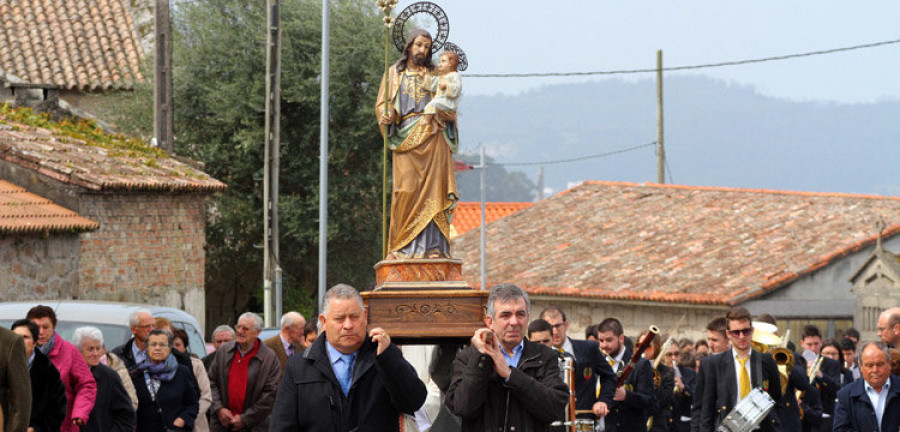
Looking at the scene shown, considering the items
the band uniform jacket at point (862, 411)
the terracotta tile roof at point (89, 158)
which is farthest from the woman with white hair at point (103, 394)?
the terracotta tile roof at point (89, 158)

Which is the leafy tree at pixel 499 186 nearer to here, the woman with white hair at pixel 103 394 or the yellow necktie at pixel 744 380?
the woman with white hair at pixel 103 394

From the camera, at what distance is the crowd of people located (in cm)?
762

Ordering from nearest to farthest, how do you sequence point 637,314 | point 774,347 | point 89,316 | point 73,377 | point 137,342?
point 73,377, point 774,347, point 137,342, point 89,316, point 637,314

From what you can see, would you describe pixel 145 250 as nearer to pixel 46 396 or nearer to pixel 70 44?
pixel 70 44

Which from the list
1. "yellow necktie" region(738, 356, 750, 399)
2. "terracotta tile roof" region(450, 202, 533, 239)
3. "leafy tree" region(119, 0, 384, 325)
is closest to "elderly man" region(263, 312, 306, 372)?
"yellow necktie" region(738, 356, 750, 399)

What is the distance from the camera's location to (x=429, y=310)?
13.0 m

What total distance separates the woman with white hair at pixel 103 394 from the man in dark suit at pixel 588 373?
329 cm

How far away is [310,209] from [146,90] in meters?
4.36

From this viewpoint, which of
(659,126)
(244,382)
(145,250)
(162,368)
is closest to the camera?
(162,368)

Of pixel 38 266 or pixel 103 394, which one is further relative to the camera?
pixel 38 266

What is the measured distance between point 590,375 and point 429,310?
173 cm

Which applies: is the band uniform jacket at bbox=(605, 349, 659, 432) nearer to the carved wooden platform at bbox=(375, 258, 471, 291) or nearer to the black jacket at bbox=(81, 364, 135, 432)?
the carved wooden platform at bbox=(375, 258, 471, 291)

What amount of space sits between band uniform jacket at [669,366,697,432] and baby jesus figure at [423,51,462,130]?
4974 mm

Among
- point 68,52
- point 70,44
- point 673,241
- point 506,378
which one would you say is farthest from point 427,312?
point 70,44
